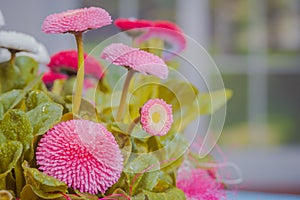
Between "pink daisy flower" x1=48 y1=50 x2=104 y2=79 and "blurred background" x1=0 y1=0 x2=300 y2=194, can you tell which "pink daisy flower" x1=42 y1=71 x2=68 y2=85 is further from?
"blurred background" x1=0 y1=0 x2=300 y2=194

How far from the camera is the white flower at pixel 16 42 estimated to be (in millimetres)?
348

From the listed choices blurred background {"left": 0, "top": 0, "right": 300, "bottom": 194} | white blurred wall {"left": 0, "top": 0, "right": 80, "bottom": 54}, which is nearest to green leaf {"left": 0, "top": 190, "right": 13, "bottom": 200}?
white blurred wall {"left": 0, "top": 0, "right": 80, "bottom": 54}

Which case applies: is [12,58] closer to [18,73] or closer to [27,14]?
[18,73]

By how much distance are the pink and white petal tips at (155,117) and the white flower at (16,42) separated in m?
0.10

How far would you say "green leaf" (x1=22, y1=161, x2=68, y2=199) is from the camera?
0.28m

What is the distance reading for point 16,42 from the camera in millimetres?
351

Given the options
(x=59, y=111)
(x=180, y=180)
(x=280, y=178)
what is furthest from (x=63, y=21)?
(x=280, y=178)

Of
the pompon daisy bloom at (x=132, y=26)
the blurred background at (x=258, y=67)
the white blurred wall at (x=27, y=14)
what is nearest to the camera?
the pompon daisy bloom at (x=132, y=26)

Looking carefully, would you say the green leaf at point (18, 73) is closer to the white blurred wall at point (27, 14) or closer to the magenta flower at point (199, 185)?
the magenta flower at point (199, 185)

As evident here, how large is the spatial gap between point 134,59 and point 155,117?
34mm

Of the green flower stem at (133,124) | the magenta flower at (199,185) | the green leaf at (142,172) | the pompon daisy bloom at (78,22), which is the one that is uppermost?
the pompon daisy bloom at (78,22)

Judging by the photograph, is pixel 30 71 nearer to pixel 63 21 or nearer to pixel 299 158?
pixel 63 21

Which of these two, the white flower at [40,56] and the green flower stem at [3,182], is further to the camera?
the white flower at [40,56]

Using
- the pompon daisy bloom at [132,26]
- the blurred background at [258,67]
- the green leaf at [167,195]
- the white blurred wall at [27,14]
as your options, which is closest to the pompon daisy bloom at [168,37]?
the pompon daisy bloom at [132,26]
